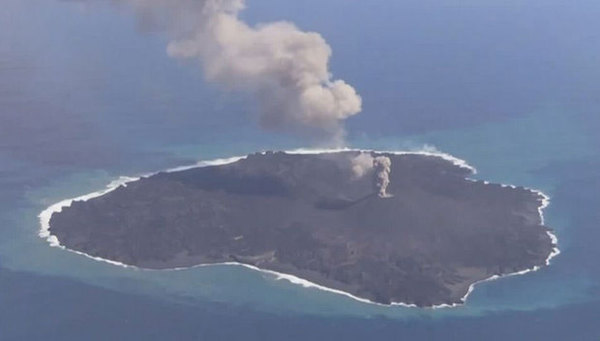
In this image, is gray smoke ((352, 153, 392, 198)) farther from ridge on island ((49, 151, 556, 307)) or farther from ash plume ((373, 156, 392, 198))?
ridge on island ((49, 151, 556, 307))

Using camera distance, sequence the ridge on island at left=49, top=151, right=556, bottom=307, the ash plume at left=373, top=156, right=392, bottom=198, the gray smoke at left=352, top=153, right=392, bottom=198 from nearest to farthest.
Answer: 1. the ridge on island at left=49, top=151, right=556, bottom=307
2. the ash plume at left=373, top=156, right=392, bottom=198
3. the gray smoke at left=352, top=153, right=392, bottom=198

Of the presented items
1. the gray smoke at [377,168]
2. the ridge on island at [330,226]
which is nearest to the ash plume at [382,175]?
the gray smoke at [377,168]

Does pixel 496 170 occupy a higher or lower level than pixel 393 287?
higher

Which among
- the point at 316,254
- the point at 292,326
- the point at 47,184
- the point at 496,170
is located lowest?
the point at 292,326

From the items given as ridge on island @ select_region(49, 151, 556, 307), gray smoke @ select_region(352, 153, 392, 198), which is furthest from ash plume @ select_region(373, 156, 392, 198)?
ridge on island @ select_region(49, 151, 556, 307)

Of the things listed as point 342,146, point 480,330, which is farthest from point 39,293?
point 342,146

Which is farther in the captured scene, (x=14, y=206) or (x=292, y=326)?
(x=14, y=206)

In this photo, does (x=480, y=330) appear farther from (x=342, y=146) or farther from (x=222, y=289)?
(x=342, y=146)

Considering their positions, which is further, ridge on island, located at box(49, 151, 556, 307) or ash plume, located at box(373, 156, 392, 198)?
ash plume, located at box(373, 156, 392, 198)
